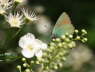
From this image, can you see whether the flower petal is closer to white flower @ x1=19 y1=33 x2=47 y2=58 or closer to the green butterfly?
white flower @ x1=19 y1=33 x2=47 y2=58

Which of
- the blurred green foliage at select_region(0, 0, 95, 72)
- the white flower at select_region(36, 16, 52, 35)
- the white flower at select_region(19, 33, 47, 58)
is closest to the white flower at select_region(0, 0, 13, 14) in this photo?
the white flower at select_region(19, 33, 47, 58)

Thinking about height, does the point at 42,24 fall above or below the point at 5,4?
above

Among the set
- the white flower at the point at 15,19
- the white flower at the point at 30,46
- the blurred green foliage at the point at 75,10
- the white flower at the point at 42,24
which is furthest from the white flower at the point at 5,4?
the blurred green foliage at the point at 75,10

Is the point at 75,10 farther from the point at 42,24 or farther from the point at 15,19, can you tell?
the point at 15,19

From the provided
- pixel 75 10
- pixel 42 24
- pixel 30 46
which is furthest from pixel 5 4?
pixel 75 10

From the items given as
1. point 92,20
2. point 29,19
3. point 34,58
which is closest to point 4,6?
point 29,19

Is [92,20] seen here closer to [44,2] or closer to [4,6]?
[44,2]
